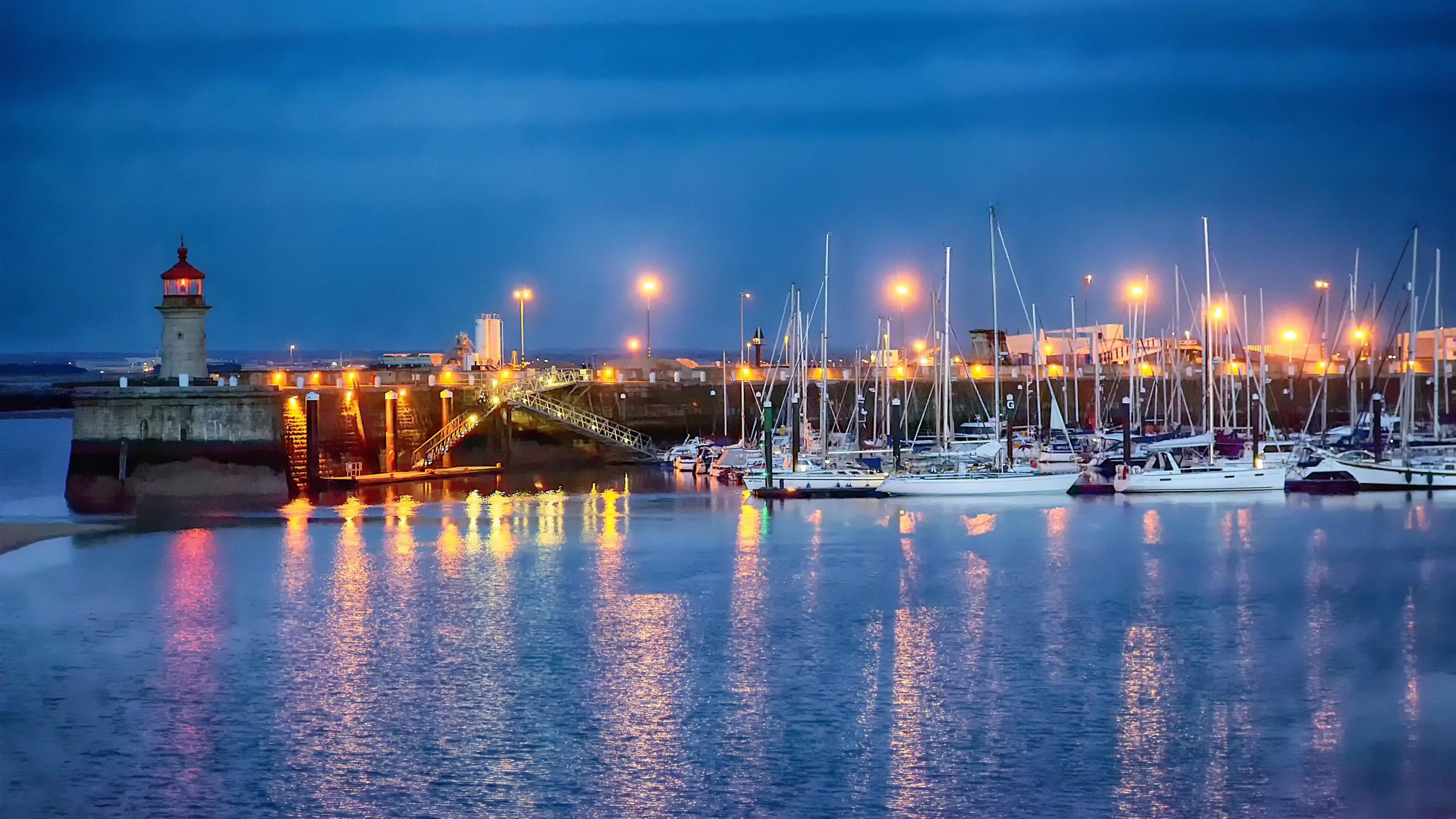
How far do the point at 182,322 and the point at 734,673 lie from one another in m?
32.4

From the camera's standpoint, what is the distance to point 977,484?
49500 mm

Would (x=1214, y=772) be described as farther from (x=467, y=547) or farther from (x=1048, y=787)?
(x=467, y=547)

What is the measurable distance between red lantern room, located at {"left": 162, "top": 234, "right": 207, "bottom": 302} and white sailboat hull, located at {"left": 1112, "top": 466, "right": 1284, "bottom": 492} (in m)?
28.7

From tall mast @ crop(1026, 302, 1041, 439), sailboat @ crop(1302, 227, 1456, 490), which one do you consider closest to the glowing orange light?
tall mast @ crop(1026, 302, 1041, 439)

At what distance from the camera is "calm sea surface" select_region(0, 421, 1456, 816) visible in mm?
18984

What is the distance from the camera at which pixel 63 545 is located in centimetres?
4016

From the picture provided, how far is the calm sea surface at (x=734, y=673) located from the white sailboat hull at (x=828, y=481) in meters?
7.47

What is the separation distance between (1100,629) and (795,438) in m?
25.6

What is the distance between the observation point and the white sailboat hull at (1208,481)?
5003cm

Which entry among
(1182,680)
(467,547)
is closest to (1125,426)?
(467,547)

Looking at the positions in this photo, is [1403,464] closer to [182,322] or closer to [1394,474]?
[1394,474]

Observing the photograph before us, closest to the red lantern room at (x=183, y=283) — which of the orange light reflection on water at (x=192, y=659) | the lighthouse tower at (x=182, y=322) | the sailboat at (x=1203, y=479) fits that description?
the lighthouse tower at (x=182, y=322)

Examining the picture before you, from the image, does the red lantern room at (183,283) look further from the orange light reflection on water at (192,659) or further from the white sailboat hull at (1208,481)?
the white sailboat hull at (1208,481)

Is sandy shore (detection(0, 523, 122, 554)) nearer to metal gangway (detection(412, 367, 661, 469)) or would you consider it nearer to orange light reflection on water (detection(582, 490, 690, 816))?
orange light reflection on water (detection(582, 490, 690, 816))
